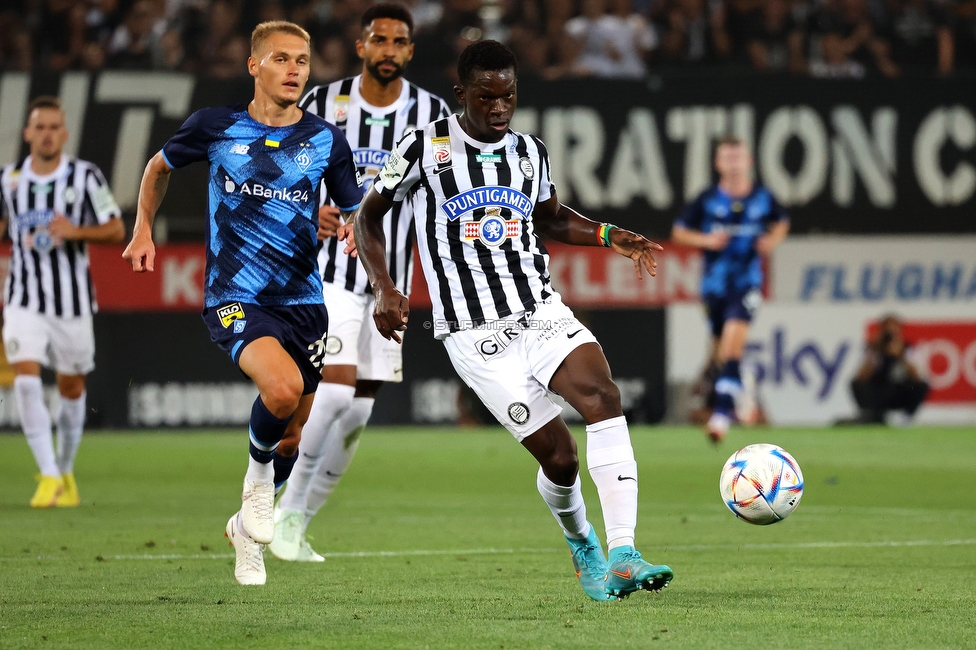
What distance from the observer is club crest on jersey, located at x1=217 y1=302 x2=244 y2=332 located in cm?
587

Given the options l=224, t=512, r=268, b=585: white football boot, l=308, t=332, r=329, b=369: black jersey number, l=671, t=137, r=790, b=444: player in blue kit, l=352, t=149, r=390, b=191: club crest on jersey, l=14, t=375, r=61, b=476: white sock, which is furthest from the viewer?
l=671, t=137, r=790, b=444: player in blue kit

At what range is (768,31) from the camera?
18094 mm

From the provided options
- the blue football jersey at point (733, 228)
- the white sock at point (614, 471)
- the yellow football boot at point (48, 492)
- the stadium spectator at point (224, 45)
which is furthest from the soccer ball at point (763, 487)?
the stadium spectator at point (224, 45)

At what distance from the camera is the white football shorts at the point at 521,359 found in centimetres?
546

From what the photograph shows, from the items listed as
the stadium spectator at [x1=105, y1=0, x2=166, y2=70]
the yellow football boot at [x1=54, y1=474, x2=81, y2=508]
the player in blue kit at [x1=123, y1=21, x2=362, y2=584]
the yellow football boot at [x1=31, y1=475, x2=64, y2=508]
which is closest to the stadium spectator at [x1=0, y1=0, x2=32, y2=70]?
the stadium spectator at [x1=105, y1=0, x2=166, y2=70]

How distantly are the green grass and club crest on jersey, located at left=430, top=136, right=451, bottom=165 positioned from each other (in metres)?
1.68

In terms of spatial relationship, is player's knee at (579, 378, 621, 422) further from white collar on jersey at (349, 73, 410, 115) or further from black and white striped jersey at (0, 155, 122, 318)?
black and white striped jersey at (0, 155, 122, 318)

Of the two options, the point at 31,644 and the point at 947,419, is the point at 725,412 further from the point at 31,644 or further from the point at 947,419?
the point at 31,644

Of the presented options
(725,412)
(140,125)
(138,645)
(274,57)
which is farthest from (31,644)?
(140,125)

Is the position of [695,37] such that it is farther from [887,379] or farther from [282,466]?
[282,466]

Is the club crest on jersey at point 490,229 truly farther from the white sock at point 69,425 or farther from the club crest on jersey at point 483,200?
the white sock at point 69,425

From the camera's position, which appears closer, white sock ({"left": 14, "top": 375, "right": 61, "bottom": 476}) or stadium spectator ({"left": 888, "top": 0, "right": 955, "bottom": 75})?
white sock ({"left": 14, "top": 375, "right": 61, "bottom": 476})

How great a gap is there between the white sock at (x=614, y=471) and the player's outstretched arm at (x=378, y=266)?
832 millimetres

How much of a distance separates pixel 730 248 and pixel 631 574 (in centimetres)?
903
